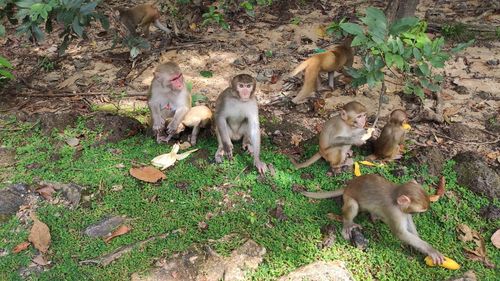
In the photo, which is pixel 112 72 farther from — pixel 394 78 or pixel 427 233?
pixel 427 233

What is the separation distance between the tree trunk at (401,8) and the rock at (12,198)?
17.5ft

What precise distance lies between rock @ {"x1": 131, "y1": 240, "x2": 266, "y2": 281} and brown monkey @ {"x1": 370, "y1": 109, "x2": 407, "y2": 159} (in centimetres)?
184

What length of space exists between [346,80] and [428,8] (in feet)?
11.0

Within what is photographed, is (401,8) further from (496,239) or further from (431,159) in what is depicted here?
(496,239)

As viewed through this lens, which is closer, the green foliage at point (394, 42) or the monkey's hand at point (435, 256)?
the monkey's hand at point (435, 256)

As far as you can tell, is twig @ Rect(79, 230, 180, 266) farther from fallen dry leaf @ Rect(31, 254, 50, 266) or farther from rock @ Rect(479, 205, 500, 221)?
rock @ Rect(479, 205, 500, 221)

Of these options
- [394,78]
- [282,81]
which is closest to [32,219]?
[282,81]

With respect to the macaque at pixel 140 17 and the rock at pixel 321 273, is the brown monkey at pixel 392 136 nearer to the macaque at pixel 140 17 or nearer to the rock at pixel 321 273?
the rock at pixel 321 273

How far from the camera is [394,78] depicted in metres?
6.70

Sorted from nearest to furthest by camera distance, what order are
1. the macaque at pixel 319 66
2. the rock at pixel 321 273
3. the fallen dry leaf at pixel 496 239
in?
the rock at pixel 321 273 → the fallen dry leaf at pixel 496 239 → the macaque at pixel 319 66

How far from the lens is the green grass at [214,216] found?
11.9 ft

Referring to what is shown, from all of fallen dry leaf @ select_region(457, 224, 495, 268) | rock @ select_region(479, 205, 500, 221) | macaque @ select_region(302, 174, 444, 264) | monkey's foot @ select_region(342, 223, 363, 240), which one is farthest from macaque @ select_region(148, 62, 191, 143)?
rock @ select_region(479, 205, 500, 221)

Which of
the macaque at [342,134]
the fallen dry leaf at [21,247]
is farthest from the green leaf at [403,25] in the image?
the fallen dry leaf at [21,247]

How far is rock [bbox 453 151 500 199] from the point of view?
14.2 ft
